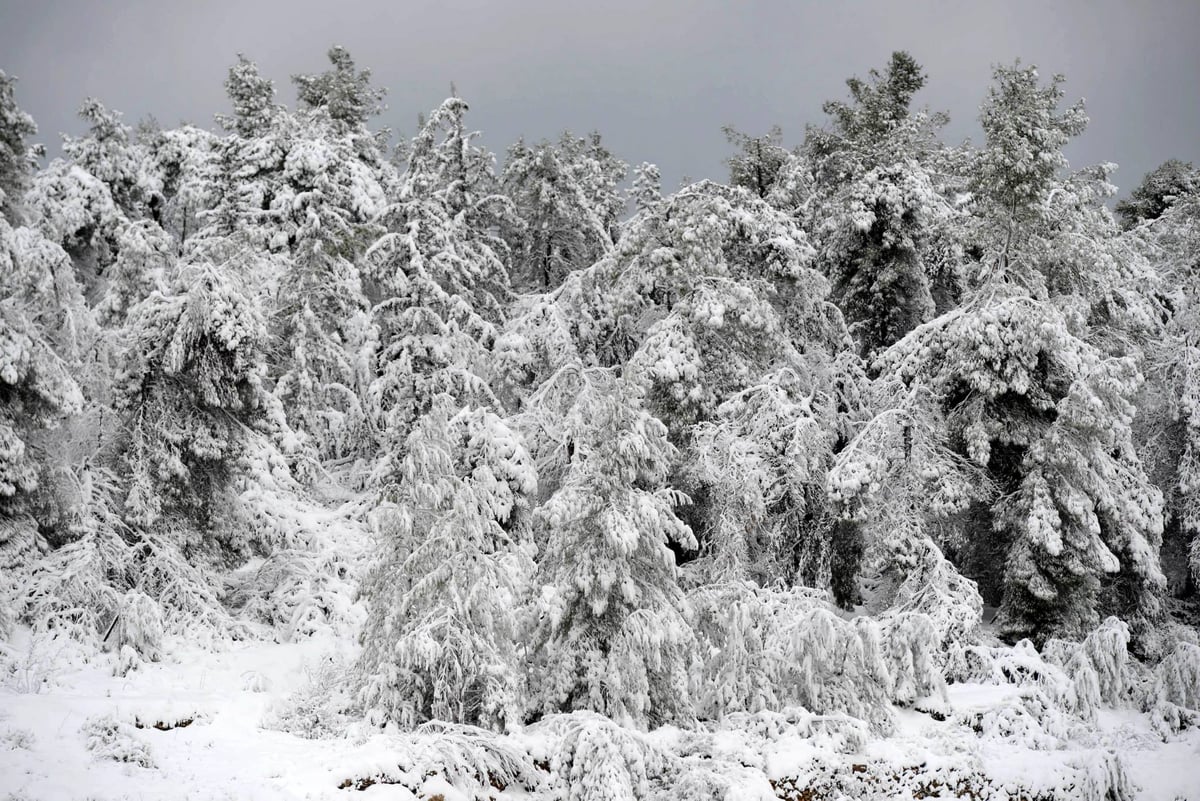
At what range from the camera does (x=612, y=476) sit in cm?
1070

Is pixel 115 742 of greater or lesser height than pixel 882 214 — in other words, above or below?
below

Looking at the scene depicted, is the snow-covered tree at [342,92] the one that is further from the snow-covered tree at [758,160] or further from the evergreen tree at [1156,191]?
the evergreen tree at [1156,191]

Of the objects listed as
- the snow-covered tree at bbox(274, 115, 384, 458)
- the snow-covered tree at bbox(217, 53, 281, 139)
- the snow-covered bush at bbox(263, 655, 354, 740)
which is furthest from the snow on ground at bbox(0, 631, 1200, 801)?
the snow-covered tree at bbox(217, 53, 281, 139)

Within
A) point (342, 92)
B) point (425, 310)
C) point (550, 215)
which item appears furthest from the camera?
point (342, 92)

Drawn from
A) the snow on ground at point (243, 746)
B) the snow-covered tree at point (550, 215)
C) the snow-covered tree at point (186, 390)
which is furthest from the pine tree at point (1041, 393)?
the snow-covered tree at point (186, 390)

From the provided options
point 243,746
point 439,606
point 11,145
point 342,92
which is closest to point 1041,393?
point 439,606

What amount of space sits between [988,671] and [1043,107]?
12.3 meters

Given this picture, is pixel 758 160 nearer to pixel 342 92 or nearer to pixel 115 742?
pixel 342 92

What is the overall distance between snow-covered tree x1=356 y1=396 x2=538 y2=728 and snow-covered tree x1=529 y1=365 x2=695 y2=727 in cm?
60

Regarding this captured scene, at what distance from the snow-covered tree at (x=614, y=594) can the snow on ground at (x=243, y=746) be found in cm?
80

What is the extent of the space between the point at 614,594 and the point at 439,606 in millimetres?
2295

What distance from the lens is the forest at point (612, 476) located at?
9.93 metres

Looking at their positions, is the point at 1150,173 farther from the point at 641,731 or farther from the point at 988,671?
the point at 641,731

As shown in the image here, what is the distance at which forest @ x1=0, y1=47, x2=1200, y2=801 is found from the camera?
993 cm
